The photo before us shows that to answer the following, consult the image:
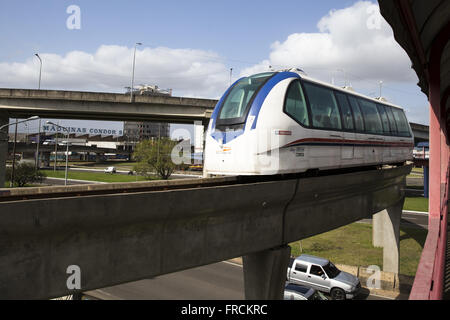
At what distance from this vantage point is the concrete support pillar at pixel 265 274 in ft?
26.4

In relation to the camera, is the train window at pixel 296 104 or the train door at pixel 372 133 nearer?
the train window at pixel 296 104

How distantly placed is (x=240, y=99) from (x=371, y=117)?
7083mm

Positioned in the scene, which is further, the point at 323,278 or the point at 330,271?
the point at 330,271

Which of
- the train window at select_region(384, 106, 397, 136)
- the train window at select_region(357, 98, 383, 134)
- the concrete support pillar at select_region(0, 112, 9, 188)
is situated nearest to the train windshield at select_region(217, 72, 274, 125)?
the train window at select_region(357, 98, 383, 134)

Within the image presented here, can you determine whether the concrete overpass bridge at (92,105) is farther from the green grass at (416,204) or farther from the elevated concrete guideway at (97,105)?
the green grass at (416,204)

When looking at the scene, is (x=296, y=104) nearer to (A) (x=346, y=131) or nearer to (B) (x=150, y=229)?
(A) (x=346, y=131)

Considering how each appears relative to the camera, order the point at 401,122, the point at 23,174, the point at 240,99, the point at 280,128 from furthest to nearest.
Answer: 1. the point at 23,174
2. the point at 401,122
3. the point at 240,99
4. the point at 280,128

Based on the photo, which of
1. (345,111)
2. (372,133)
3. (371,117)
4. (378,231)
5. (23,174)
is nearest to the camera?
(345,111)

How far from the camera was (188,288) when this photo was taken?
16469mm

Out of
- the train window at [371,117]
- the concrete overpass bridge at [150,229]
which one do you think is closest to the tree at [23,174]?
the concrete overpass bridge at [150,229]

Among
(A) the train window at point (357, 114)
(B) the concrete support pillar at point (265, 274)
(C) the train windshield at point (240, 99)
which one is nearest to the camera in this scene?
(B) the concrete support pillar at point (265, 274)

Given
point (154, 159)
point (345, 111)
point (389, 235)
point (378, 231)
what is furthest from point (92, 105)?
point (389, 235)

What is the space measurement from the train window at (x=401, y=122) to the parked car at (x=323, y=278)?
766 cm

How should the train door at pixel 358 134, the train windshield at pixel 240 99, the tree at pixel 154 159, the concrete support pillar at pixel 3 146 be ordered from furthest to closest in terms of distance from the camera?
1. the tree at pixel 154 159
2. the concrete support pillar at pixel 3 146
3. the train door at pixel 358 134
4. the train windshield at pixel 240 99
